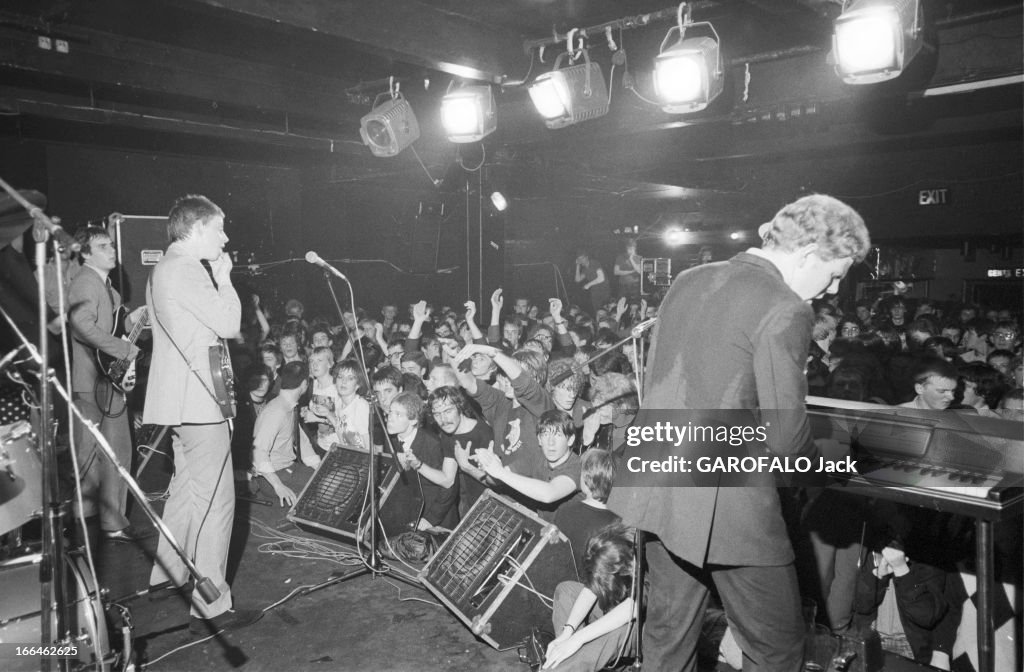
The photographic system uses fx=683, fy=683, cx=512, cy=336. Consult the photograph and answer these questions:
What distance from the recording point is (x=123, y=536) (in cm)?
396

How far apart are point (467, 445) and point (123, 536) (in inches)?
81.3

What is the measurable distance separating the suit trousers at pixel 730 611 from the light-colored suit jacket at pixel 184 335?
1.96 metres

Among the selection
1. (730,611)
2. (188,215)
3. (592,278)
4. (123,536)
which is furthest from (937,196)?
(123,536)

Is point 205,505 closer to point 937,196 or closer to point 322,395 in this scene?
point 322,395

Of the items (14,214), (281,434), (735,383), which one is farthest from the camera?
(281,434)

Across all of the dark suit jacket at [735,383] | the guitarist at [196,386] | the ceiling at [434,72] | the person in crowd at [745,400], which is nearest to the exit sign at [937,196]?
the ceiling at [434,72]

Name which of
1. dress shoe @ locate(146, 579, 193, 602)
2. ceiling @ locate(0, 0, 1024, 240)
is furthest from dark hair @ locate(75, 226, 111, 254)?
dress shoe @ locate(146, 579, 193, 602)

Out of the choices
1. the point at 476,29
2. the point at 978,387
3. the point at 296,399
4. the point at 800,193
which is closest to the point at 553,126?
the point at 476,29

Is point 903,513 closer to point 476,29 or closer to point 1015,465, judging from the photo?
point 1015,465

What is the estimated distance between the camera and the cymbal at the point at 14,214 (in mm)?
1865

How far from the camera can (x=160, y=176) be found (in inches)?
323

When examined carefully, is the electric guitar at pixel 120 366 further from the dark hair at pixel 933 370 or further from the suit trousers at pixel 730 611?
the dark hair at pixel 933 370

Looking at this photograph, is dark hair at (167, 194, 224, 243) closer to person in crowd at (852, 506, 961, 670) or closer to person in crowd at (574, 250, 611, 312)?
person in crowd at (852, 506, 961, 670)

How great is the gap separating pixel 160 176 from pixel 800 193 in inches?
372
